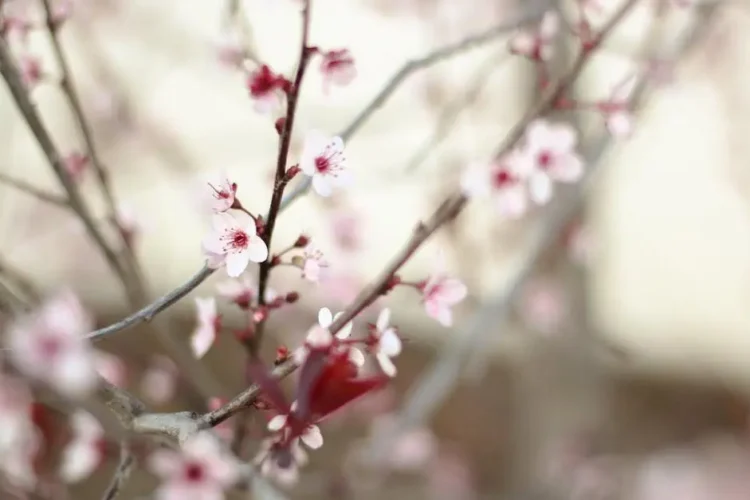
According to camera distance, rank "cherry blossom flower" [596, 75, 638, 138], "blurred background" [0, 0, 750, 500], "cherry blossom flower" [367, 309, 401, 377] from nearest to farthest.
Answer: "cherry blossom flower" [367, 309, 401, 377]
"cherry blossom flower" [596, 75, 638, 138]
"blurred background" [0, 0, 750, 500]

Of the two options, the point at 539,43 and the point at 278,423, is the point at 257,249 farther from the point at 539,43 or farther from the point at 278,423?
the point at 539,43

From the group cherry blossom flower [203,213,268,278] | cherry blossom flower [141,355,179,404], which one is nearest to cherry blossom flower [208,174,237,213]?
cherry blossom flower [203,213,268,278]

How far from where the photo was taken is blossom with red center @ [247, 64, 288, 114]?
36cm

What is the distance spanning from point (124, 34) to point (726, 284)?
4.43 feet

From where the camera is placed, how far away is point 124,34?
1.24 m

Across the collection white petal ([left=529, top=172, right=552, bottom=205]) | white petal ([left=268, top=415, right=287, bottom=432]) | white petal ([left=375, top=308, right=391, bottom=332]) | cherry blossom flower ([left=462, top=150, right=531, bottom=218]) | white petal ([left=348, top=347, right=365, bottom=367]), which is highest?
cherry blossom flower ([left=462, top=150, right=531, bottom=218])

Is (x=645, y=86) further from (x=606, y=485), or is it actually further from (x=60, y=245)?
(x=60, y=245)

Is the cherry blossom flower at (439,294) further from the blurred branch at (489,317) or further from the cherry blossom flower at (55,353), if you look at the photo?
the blurred branch at (489,317)

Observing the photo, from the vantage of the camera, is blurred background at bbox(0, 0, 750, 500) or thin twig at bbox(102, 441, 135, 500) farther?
blurred background at bbox(0, 0, 750, 500)

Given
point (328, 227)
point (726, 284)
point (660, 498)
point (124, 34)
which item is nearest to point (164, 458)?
point (328, 227)

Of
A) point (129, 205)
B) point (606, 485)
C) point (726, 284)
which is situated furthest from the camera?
point (726, 284)

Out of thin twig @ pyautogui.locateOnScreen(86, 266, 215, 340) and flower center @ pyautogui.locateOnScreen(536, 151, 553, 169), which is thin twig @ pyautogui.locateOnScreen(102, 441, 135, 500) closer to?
thin twig @ pyautogui.locateOnScreen(86, 266, 215, 340)

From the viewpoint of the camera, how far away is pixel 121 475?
0.33 meters

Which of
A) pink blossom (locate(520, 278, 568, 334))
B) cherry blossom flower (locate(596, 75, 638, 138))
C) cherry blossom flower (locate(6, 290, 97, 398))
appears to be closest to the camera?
cherry blossom flower (locate(6, 290, 97, 398))
